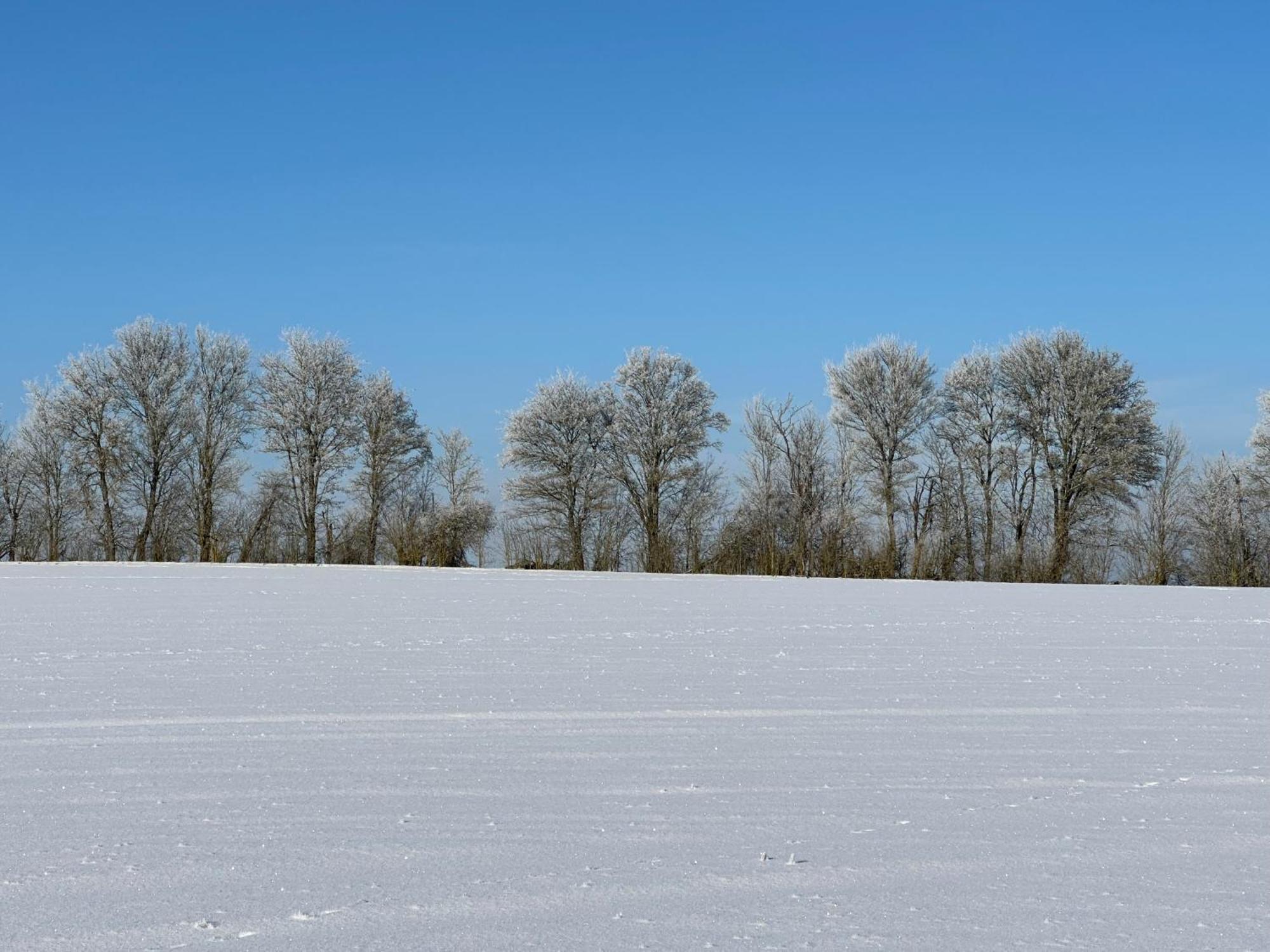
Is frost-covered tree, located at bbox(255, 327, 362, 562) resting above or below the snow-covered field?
above

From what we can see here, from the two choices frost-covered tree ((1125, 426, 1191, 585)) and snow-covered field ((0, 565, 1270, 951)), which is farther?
frost-covered tree ((1125, 426, 1191, 585))

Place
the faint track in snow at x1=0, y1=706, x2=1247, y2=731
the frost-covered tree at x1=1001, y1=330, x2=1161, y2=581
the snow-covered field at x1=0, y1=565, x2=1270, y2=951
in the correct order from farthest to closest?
the frost-covered tree at x1=1001, y1=330, x2=1161, y2=581 < the faint track in snow at x1=0, y1=706, x2=1247, y2=731 < the snow-covered field at x1=0, y1=565, x2=1270, y2=951

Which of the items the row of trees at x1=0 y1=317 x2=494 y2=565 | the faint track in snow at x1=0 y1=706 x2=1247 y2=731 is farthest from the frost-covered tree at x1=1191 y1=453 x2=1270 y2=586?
the faint track in snow at x1=0 y1=706 x2=1247 y2=731

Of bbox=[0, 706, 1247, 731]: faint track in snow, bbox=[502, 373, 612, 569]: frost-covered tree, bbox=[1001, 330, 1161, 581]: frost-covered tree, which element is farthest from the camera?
bbox=[502, 373, 612, 569]: frost-covered tree

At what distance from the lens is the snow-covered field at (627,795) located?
2.21 m

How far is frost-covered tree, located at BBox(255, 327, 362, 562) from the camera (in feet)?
104

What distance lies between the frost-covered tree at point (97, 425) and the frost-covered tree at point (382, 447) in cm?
643

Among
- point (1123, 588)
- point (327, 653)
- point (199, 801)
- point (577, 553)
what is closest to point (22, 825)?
point (199, 801)

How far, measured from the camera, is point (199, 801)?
3051 mm

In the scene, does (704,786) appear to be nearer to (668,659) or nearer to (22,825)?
(22,825)

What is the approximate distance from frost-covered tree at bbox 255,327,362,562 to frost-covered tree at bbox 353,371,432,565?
2.52ft

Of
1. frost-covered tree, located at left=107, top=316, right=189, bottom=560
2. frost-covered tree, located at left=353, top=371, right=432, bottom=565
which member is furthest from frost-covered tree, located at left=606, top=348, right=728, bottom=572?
frost-covered tree, located at left=107, top=316, right=189, bottom=560

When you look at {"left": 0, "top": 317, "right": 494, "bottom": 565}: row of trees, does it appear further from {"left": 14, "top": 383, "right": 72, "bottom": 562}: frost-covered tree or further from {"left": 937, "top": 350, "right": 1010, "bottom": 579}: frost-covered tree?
{"left": 937, "top": 350, "right": 1010, "bottom": 579}: frost-covered tree

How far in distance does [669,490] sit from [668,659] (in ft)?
87.4
